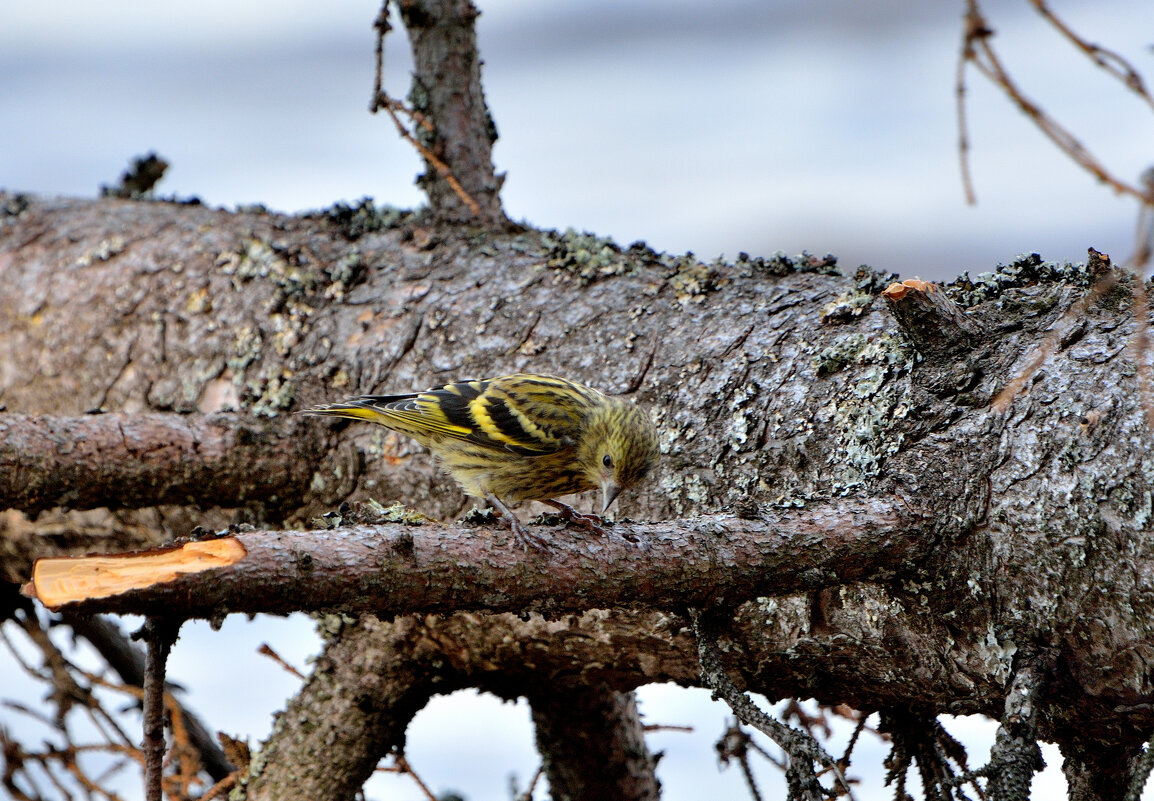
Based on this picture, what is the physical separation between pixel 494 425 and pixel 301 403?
0.80m

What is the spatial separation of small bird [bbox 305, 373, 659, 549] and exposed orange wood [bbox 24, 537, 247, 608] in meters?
1.30

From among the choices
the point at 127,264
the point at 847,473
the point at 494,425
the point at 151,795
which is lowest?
the point at 151,795

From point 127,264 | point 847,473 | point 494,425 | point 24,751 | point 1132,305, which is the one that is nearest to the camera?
point 1132,305

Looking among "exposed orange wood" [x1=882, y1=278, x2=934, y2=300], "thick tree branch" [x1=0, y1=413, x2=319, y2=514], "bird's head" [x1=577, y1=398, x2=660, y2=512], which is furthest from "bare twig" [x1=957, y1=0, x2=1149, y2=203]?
"thick tree branch" [x1=0, y1=413, x2=319, y2=514]

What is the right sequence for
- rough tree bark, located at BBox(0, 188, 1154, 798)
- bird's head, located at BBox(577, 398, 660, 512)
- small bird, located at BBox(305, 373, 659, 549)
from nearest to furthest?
1. rough tree bark, located at BBox(0, 188, 1154, 798)
2. bird's head, located at BBox(577, 398, 660, 512)
3. small bird, located at BBox(305, 373, 659, 549)

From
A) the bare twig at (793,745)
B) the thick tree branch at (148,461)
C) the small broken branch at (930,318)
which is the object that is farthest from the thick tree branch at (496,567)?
the thick tree branch at (148,461)

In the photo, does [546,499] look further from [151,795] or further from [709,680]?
[151,795]

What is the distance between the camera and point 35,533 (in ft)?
12.8

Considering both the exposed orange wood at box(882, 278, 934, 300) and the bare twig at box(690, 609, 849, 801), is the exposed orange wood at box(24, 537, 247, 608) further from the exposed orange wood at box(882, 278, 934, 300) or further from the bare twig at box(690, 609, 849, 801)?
the exposed orange wood at box(882, 278, 934, 300)

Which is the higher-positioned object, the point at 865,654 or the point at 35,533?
the point at 35,533

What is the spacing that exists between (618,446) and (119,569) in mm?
1460

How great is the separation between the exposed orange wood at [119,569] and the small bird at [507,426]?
4.27ft

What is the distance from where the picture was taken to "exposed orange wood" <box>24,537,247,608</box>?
164 cm

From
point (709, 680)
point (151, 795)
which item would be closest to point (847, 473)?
point (709, 680)
